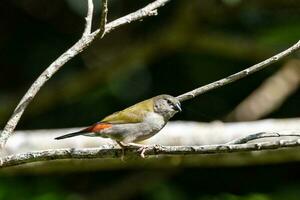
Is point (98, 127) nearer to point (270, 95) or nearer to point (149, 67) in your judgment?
point (270, 95)

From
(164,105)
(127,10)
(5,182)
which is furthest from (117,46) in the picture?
(164,105)

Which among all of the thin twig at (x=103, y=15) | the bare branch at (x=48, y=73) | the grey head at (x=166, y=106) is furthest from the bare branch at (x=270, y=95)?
the thin twig at (x=103, y=15)

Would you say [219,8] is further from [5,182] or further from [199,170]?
[5,182]

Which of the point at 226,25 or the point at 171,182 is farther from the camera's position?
the point at 226,25

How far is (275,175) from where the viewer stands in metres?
5.88

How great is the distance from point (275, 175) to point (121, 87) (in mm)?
1417

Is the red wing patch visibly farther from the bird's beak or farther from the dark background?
the dark background

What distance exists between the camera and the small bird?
3600 mm

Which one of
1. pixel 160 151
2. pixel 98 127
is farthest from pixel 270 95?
pixel 160 151

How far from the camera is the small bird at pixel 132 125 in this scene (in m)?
3.60

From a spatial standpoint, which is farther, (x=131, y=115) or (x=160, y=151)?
(x=131, y=115)

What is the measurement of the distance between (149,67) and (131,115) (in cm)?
274

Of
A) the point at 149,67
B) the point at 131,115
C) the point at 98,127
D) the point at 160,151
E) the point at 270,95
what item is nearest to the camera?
the point at 160,151

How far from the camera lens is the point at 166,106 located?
389 centimetres
